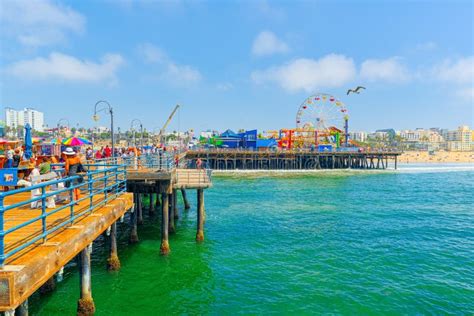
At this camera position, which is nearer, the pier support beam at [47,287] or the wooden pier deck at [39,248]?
the wooden pier deck at [39,248]

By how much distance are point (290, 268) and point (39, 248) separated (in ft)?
34.9

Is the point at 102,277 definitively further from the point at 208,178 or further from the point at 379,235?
the point at 379,235

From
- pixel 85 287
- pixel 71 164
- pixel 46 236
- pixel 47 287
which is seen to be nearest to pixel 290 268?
pixel 85 287

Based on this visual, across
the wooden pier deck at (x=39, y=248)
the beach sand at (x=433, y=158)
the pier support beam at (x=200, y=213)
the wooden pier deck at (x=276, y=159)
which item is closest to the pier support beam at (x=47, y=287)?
the wooden pier deck at (x=39, y=248)

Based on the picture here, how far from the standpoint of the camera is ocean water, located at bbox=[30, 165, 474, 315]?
11141 millimetres

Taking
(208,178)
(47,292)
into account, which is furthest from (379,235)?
(47,292)

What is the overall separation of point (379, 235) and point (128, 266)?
A: 46.3 feet

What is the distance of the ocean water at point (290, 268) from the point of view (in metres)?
11.1

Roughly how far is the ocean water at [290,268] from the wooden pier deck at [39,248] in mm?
3765

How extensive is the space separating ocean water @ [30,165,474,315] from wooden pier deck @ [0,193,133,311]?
12.4 ft

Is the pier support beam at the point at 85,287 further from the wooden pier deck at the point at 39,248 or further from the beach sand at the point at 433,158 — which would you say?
the beach sand at the point at 433,158

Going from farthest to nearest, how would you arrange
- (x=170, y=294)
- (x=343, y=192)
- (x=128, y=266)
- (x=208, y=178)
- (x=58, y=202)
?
(x=343, y=192), (x=208, y=178), (x=128, y=266), (x=170, y=294), (x=58, y=202)

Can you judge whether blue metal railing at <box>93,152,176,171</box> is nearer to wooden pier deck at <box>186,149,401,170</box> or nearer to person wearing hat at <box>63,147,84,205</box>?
person wearing hat at <box>63,147,84,205</box>

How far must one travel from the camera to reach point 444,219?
24.5 meters
